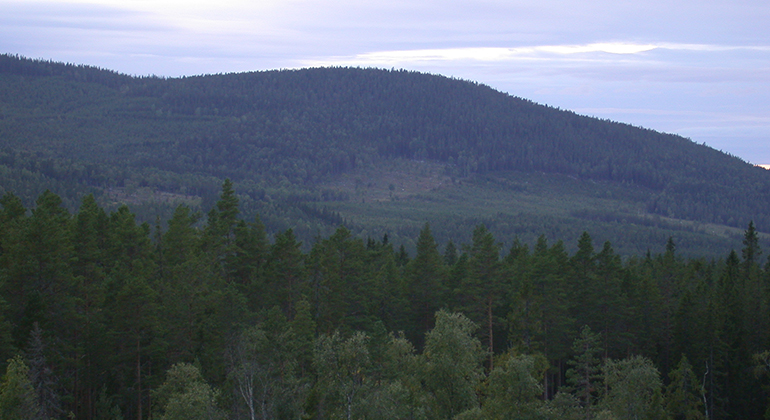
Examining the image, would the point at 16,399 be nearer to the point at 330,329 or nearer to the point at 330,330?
the point at 330,329

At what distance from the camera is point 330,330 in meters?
49.7

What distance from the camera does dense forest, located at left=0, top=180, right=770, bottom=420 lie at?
3089 cm

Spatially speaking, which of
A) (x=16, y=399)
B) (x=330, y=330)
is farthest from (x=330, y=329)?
(x=16, y=399)

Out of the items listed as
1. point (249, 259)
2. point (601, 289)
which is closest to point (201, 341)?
point (249, 259)

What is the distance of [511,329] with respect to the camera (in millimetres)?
48344

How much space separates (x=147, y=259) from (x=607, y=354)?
1449 inches

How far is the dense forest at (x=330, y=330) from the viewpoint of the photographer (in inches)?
1216

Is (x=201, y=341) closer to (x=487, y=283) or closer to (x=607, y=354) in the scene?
(x=487, y=283)

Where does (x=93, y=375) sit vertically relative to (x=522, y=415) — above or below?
below

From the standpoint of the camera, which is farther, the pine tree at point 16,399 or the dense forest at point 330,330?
the dense forest at point 330,330

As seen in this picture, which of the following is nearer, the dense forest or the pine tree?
the pine tree

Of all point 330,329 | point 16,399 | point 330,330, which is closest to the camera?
point 16,399

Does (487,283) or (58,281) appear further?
(487,283)

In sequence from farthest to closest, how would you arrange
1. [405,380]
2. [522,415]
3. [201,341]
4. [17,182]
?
1. [17,182]
2. [201,341]
3. [405,380]
4. [522,415]
